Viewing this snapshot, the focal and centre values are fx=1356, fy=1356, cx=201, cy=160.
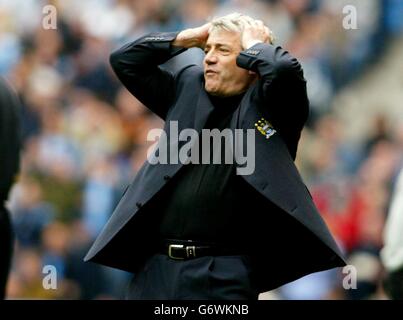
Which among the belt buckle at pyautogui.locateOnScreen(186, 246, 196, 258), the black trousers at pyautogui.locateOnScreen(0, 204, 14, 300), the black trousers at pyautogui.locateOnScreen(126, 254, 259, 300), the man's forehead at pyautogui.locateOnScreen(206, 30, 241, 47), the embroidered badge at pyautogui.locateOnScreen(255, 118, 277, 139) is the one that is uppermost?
the man's forehead at pyautogui.locateOnScreen(206, 30, 241, 47)

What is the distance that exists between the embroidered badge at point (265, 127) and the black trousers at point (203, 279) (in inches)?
23.5

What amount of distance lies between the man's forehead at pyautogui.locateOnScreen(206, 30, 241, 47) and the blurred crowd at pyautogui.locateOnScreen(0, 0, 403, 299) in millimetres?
3721

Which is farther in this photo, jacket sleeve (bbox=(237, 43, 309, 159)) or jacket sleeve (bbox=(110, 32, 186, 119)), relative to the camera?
jacket sleeve (bbox=(110, 32, 186, 119))

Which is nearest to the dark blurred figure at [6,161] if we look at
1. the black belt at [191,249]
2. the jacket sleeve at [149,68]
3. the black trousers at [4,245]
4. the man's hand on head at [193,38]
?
the black trousers at [4,245]

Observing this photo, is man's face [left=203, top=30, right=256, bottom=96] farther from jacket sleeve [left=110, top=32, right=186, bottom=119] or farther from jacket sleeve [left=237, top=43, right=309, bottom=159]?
jacket sleeve [left=110, top=32, right=186, bottom=119]

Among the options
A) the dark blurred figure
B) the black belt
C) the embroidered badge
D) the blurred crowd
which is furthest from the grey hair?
the blurred crowd

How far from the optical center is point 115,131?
10742mm

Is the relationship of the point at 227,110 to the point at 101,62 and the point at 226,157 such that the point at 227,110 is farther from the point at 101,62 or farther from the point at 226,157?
the point at 101,62

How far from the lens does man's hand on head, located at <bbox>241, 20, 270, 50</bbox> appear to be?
6457mm

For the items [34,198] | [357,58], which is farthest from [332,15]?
[34,198]

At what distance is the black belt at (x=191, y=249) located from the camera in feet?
20.7

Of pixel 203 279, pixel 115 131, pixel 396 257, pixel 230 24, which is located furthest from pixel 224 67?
pixel 115 131

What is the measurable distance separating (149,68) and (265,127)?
2.34 feet

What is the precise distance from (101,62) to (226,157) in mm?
4679
